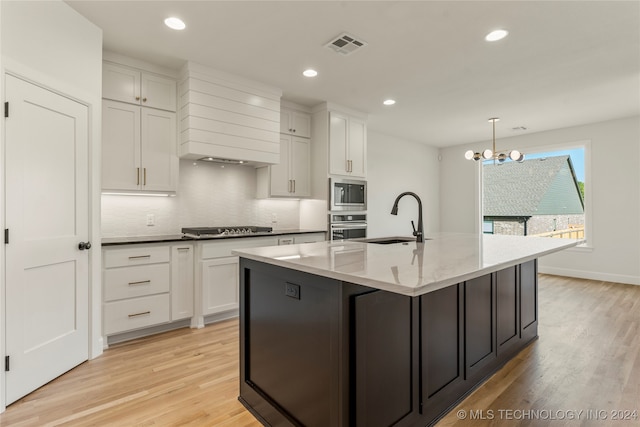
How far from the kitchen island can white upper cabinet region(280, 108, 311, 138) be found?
259cm

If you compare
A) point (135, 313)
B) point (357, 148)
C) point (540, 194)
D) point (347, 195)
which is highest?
point (357, 148)

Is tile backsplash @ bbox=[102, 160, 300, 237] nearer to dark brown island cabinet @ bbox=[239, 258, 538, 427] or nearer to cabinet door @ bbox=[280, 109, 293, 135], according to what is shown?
cabinet door @ bbox=[280, 109, 293, 135]

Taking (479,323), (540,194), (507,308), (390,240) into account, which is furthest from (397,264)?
(540,194)

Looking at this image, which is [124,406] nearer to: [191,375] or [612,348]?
[191,375]

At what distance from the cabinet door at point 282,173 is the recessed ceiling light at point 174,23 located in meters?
1.81

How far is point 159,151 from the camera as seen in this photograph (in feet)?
10.6

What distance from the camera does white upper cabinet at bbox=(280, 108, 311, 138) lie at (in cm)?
425

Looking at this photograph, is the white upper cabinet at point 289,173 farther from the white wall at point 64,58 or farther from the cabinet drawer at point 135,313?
the white wall at point 64,58

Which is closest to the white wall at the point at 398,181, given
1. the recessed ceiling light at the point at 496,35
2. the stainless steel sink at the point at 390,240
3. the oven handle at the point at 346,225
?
the oven handle at the point at 346,225

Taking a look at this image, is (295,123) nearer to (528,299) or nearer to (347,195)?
(347,195)

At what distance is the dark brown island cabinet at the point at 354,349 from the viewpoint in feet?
4.43

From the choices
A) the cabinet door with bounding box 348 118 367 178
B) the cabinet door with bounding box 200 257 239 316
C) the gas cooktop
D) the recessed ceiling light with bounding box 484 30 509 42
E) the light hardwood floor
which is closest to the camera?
the light hardwood floor

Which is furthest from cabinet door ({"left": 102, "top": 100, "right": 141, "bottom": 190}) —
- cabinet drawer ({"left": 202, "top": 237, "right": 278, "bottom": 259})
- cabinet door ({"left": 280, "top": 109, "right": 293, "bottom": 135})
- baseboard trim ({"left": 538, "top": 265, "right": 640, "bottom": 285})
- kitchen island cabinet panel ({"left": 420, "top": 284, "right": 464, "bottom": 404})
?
baseboard trim ({"left": 538, "top": 265, "right": 640, "bottom": 285})

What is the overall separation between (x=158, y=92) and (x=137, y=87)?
185 millimetres
